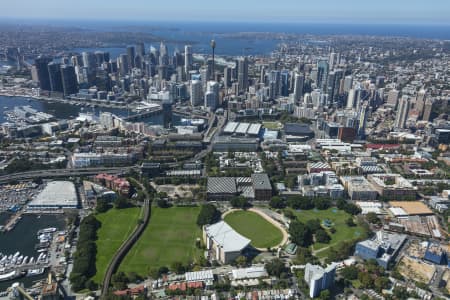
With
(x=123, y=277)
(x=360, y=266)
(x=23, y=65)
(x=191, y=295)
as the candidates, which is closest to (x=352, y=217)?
(x=360, y=266)

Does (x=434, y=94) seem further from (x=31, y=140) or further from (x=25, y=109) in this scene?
(x=25, y=109)

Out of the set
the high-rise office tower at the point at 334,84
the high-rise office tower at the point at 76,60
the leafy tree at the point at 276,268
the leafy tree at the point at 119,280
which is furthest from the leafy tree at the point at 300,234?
the high-rise office tower at the point at 76,60

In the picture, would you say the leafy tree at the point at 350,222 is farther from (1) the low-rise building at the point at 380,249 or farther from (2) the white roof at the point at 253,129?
(2) the white roof at the point at 253,129

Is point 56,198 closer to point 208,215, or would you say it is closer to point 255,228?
point 208,215

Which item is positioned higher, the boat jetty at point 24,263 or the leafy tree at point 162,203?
the leafy tree at point 162,203

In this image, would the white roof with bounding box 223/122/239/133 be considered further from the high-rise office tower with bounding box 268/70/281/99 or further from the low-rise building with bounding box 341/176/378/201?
the low-rise building with bounding box 341/176/378/201

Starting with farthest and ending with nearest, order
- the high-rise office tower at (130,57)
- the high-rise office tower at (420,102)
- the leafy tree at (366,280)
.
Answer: the high-rise office tower at (130,57) < the high-rise office tower at (420,102) < the leafy tree at (366,280)

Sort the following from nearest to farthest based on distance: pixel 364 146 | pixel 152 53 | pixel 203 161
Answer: pixel 203 161, pixel 364 146, pixel 152 53

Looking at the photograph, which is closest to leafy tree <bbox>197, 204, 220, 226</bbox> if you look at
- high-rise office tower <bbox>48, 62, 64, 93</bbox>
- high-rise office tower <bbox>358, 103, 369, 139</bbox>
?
high-rise office tower <bbox>358, 103, 369, 139</bbox>
